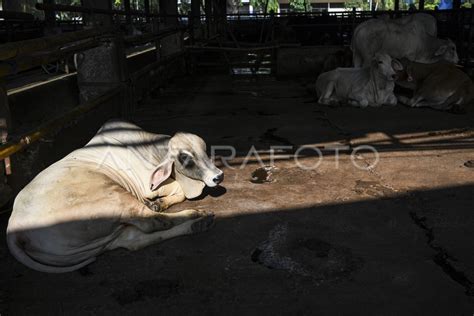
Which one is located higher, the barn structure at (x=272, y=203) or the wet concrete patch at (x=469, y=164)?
the wet concrete patch at (x=469, y=164)

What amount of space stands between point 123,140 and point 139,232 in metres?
0.81

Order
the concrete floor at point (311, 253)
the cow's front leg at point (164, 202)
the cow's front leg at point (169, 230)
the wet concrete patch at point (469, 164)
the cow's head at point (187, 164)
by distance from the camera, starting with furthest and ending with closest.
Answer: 1. the wet concrete patch at point (469, 164)
2. the cow's front leg at point (164, 202)
3. the cow's head at point (187, 164)
4. the cow's front leg at point (169, 230)
5. the concrete floor at point (311, 253)

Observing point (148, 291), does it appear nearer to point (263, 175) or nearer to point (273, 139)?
point (263, 175)

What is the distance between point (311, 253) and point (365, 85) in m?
5.40

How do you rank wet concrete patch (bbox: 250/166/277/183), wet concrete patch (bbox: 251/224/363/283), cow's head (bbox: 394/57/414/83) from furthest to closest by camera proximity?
1. cow's head (bbox: 394/57/414/83)
2. wet concrete patch (bbox: 250/166/277/183)
3. wet concrete patch (bbox: 251/224/363/283)

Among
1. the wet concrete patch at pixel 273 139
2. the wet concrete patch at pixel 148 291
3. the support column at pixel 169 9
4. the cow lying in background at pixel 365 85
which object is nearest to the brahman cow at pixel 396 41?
the cow lying in background at pixel 365 85

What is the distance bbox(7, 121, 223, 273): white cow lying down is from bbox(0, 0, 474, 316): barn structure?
0.11 m

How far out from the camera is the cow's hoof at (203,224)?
385 centimetres

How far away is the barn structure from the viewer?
3.04 metres

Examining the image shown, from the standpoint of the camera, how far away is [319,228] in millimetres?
3895

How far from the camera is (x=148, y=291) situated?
3.13 metres

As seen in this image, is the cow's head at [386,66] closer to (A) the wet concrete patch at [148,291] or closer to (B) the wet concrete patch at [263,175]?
(B) the wet concrete patch at [263,175]

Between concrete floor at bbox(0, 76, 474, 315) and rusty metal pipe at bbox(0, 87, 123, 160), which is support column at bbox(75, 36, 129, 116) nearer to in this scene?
rusty metal pipe at bbox(0, 87, 123, 160)

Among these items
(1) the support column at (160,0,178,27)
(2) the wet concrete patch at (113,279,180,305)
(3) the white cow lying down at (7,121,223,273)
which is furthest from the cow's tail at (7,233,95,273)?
(1) the support column at (160,0,178,27)
